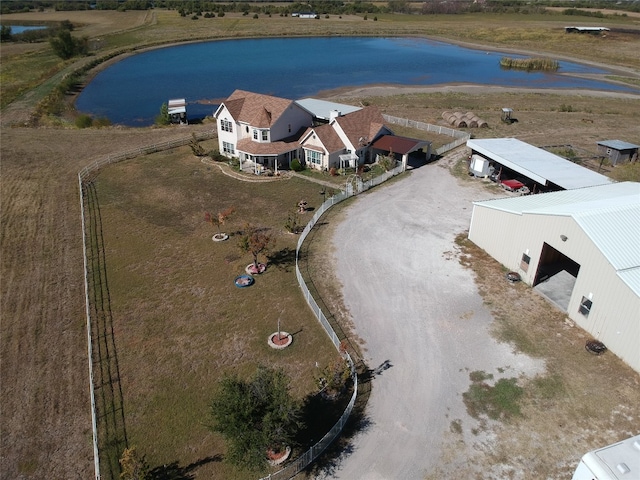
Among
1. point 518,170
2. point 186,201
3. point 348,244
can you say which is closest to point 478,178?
point 518,170

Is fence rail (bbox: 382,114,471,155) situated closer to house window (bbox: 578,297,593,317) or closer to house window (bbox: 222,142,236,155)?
house window (bbox: 222,142,236,155)

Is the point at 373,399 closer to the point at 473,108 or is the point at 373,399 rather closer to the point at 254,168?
the point at 254,168

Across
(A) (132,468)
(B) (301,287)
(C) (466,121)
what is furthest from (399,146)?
(A) (132,468)

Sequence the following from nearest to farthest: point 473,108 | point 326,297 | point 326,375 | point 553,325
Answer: point 326,375
point 553,325
point 326,297
point 473,108

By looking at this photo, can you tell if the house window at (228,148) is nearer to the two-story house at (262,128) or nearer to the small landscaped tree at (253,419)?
the two-story house at (262,128)

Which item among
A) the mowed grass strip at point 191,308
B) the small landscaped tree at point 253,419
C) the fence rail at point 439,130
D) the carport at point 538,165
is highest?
the carport at point 538,165

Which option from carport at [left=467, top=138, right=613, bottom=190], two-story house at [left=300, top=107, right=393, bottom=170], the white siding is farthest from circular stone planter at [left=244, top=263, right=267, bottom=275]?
carport at [left=467, top=138, right=613, bottom=190]

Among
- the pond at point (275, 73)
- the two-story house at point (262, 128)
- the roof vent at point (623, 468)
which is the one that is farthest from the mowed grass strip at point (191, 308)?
the pond at point (275, 73)
